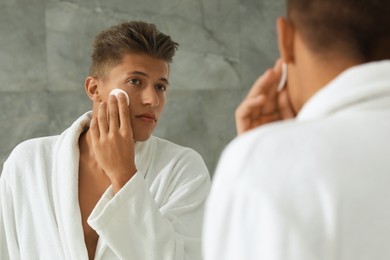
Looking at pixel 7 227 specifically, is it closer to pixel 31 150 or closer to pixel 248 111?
pixel 31 150

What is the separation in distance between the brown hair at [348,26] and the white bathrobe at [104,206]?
2.48ft

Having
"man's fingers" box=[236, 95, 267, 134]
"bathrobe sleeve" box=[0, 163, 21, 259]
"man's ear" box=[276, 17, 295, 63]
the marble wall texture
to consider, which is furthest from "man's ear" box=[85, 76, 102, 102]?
"man's ear" box=[276, 17, 295, 63]

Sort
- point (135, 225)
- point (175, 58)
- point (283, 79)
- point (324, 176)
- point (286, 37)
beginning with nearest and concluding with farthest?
point (324, 176), point (286, 37), point (283, 79), point (135, 225), point (175, 58)

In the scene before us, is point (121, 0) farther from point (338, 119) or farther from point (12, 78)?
point (338, 119)

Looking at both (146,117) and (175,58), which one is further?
(175,58)

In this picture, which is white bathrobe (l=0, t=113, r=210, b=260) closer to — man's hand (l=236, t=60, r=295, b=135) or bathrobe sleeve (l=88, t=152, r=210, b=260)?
bathrobe sleeve (l=88, t=152, r=210, b=260)

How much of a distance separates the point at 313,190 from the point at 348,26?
155 millimetres

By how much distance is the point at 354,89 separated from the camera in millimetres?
563

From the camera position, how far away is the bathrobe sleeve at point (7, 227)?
1.43m

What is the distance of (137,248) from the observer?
4.28 feet

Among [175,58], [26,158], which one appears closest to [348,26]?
[26,158]

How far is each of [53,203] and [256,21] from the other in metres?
1.06

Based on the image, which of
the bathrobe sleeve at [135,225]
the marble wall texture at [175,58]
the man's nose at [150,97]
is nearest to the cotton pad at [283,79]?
the bathrobe sleeve at [135,225]

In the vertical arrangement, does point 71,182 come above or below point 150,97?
below
